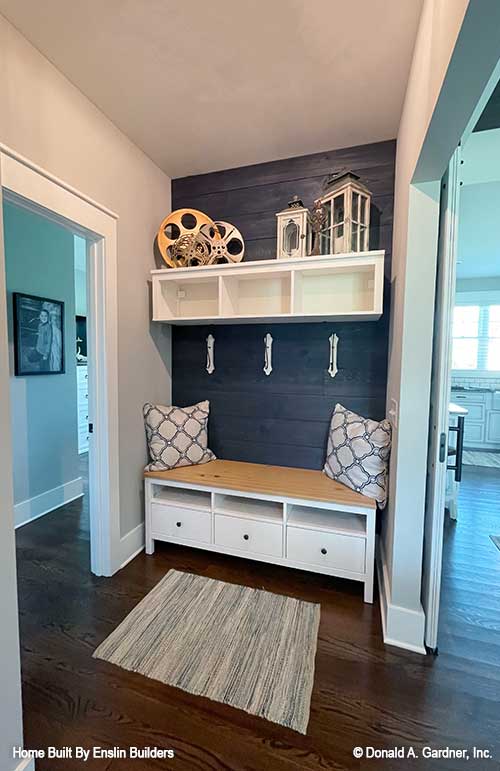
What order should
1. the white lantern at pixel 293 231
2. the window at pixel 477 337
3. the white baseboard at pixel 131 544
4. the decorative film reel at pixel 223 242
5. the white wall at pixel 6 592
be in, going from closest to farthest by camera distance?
the white wall at pixel 6 592
the white lantern at pixel 293 231
the white baseboard at pixel 131 544
the decorative film reel at pixel 223 242
the window at pixel 477 337

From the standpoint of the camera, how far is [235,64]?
163 centimetres

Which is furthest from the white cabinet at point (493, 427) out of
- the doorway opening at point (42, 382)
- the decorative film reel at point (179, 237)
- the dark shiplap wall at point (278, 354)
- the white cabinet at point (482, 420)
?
the doorway opening at point (42, 382)

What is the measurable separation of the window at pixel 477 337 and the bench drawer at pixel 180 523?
5.36 meters

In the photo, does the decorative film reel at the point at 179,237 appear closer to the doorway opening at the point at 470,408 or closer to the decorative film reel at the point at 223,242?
the decorative film reel at the point at 223,242

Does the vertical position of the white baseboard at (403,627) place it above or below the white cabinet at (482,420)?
below

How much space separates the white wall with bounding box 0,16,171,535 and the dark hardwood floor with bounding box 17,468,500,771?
662mm

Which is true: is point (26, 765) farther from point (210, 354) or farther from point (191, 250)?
point (191, 250)

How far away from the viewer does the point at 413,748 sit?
47.4 inches

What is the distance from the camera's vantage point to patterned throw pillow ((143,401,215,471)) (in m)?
2.40

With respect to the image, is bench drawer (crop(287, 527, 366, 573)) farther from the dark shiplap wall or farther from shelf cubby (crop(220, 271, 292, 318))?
shelf cubby (crop(220, 271, 292, 318))

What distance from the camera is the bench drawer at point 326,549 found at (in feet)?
6.39

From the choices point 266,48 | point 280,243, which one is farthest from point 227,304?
point 266,48

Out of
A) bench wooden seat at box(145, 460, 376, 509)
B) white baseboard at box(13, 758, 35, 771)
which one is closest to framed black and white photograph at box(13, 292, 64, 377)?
bench wooden seat at box(145, 460, 376, 509)

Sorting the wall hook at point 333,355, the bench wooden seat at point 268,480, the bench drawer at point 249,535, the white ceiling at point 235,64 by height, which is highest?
the white ceiling at point 235,64
